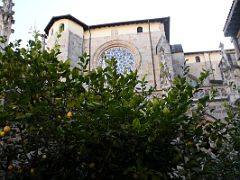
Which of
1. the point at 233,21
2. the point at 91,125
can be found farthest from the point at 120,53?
the point at 91,125

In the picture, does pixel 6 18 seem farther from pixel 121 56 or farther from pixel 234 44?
pixel 121 56

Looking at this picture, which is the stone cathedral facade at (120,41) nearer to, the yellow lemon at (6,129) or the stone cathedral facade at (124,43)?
the stone cathedral facade at (124,43)

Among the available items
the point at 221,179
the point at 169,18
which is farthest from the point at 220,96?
the point at 221,179

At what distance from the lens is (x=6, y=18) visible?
34.8 ft

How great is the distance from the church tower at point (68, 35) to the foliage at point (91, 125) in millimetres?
17154

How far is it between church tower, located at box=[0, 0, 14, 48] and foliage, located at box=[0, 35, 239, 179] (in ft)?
19.8

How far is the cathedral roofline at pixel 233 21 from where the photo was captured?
45.9 ft

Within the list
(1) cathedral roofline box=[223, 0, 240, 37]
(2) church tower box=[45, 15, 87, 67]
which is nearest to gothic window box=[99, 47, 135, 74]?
(2) church tower box=[45, 15, 87, 67]

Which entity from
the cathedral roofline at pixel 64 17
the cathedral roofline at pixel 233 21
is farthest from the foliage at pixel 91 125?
the cathedral roofline at pixel 64 17

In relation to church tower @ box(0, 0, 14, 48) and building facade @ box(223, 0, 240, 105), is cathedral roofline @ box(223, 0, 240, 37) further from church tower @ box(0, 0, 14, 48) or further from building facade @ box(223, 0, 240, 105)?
church tower @ box(0, 0, 14, 48)

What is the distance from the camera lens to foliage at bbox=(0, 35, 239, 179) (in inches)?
156

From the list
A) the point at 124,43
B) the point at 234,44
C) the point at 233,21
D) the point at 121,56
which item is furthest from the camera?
the point at 124,43

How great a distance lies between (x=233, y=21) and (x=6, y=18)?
390 inches

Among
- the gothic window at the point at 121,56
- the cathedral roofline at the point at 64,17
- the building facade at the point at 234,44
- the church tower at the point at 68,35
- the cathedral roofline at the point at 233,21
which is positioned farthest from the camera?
the cathedral roofline at the point at 64,17
